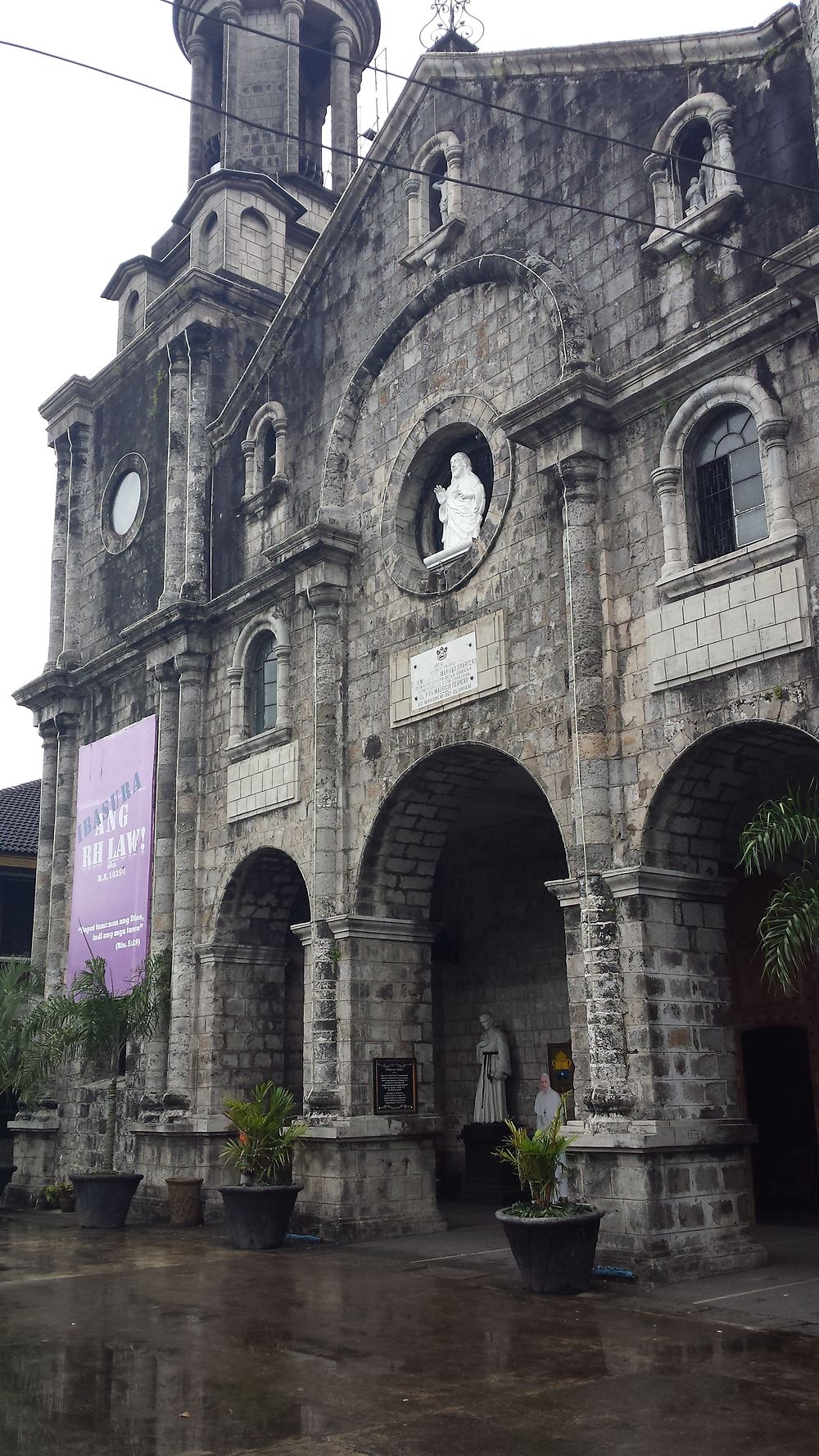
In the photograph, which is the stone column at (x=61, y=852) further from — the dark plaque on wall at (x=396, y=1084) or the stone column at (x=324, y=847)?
the dark plaque on wall at (x=396, y=1084)

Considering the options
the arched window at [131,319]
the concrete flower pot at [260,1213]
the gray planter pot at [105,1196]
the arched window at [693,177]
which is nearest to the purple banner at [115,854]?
the gray planter pot at [105,1196]

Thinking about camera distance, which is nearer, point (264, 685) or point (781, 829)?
point (781, 829)

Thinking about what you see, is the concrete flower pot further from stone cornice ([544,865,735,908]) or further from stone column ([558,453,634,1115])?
stone cornice ([544,865,735,908])

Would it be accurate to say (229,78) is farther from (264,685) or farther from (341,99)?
(264,685)

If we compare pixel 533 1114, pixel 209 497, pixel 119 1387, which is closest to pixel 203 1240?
pixel 533 1114

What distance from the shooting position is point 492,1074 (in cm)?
1919

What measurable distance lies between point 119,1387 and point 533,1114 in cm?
1139

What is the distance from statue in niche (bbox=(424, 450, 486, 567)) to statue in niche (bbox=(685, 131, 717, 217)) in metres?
3.86

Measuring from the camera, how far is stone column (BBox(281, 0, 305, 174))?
2406 centimetres

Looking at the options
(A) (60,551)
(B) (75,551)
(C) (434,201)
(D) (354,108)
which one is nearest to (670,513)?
(C) (434,201)

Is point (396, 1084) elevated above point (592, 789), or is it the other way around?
point (592, 789)

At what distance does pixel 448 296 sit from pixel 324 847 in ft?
22.9

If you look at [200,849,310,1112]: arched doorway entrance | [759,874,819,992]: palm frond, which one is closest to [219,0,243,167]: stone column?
[200,849,310,1112]: arched doorway entrance

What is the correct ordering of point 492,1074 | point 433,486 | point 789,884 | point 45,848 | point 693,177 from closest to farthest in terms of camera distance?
point 789,884
point 693,177
point 433,486
point 492,1074
point 45,848
